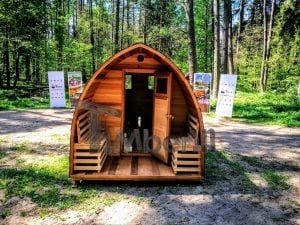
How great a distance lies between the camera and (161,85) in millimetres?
7812

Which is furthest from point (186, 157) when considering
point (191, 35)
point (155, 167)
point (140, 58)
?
point (191, 35)

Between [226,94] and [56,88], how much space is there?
7.82m

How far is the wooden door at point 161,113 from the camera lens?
7.54 metres

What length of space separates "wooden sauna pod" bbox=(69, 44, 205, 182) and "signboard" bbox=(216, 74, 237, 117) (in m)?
6.26

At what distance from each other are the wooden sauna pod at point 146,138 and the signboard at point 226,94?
6.26m

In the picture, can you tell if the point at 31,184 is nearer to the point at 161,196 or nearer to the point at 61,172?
the point at 61,172

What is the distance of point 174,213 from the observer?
224 inches

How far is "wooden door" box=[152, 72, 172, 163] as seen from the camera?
7.54 m

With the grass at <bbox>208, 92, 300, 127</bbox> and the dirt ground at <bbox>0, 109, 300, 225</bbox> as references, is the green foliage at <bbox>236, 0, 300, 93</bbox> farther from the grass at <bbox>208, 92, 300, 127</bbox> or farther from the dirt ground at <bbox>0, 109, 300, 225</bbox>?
the dirt ground at <bbox>0, 109, 300, 225</bbox>

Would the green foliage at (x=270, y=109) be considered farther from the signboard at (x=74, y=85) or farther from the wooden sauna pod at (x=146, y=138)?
the signboard at (x=74, y=85)

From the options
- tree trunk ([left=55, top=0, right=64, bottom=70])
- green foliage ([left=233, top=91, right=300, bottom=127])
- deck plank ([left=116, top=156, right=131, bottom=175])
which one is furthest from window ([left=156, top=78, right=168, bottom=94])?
tree trunk ([left=55, top=0, right=64, bottom=70])

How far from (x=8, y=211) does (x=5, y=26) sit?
15748 mm

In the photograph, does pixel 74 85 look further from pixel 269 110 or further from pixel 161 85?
pixel 161 85

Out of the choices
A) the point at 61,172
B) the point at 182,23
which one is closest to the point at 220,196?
the point at 61,172
